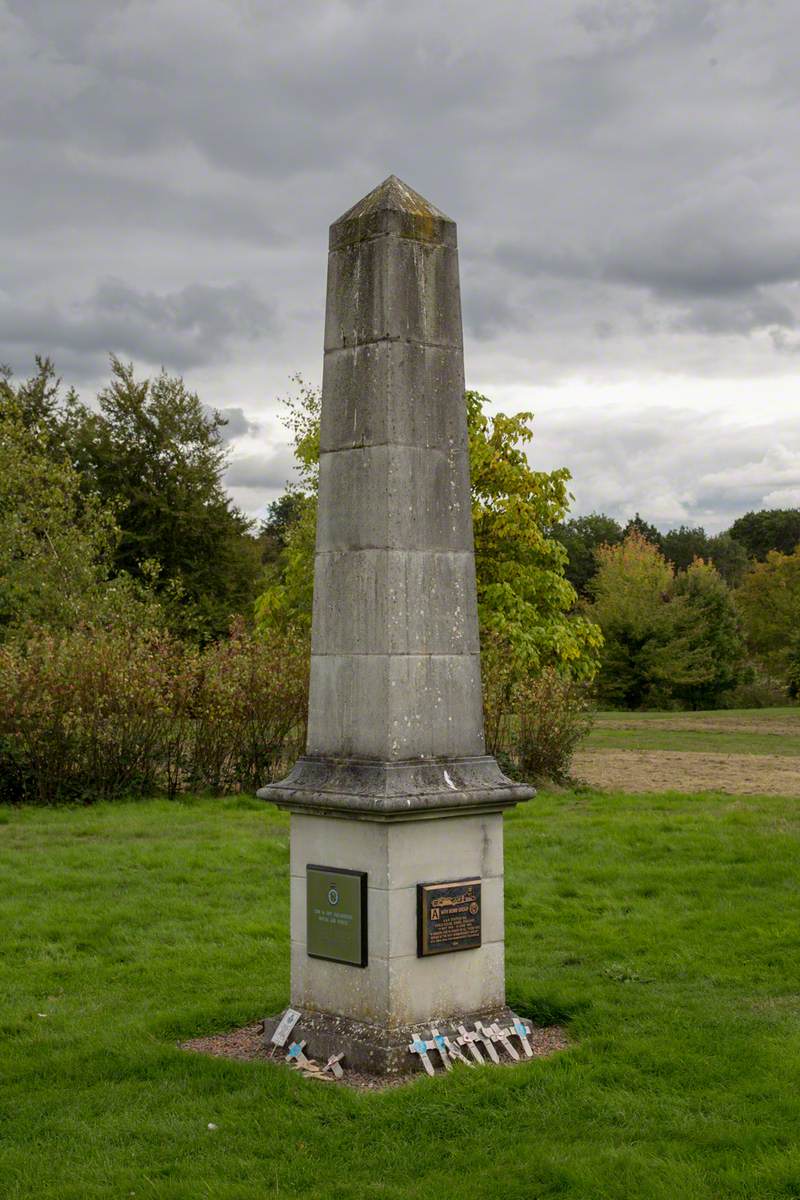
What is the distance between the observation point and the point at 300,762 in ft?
24.3

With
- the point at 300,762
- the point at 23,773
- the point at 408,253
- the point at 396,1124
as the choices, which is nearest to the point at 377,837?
the point at 300,762

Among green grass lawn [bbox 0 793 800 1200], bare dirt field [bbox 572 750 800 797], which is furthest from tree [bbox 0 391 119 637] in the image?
green grass lawn [bbox 0 793 800 1200]

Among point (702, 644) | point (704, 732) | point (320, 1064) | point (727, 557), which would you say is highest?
point (727, 557)

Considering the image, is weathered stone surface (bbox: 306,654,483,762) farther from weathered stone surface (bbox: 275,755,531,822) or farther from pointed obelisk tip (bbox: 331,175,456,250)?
pointed obelisk tip (bbox: 331,175,456,250)

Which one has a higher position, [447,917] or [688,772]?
[688,772]

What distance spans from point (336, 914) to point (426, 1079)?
38.2 inches

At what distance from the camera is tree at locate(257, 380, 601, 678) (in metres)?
24.9

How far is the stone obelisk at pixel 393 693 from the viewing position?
7.01 m

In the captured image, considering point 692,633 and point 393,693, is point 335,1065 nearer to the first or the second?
point 393,693

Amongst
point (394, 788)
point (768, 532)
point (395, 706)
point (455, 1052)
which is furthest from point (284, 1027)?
point (768, 532)

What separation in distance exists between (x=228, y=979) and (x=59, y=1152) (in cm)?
303

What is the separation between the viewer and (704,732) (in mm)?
31078

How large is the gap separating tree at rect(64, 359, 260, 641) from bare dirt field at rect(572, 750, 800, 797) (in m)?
19.4

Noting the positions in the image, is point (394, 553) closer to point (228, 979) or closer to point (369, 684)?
point (369, 684)
